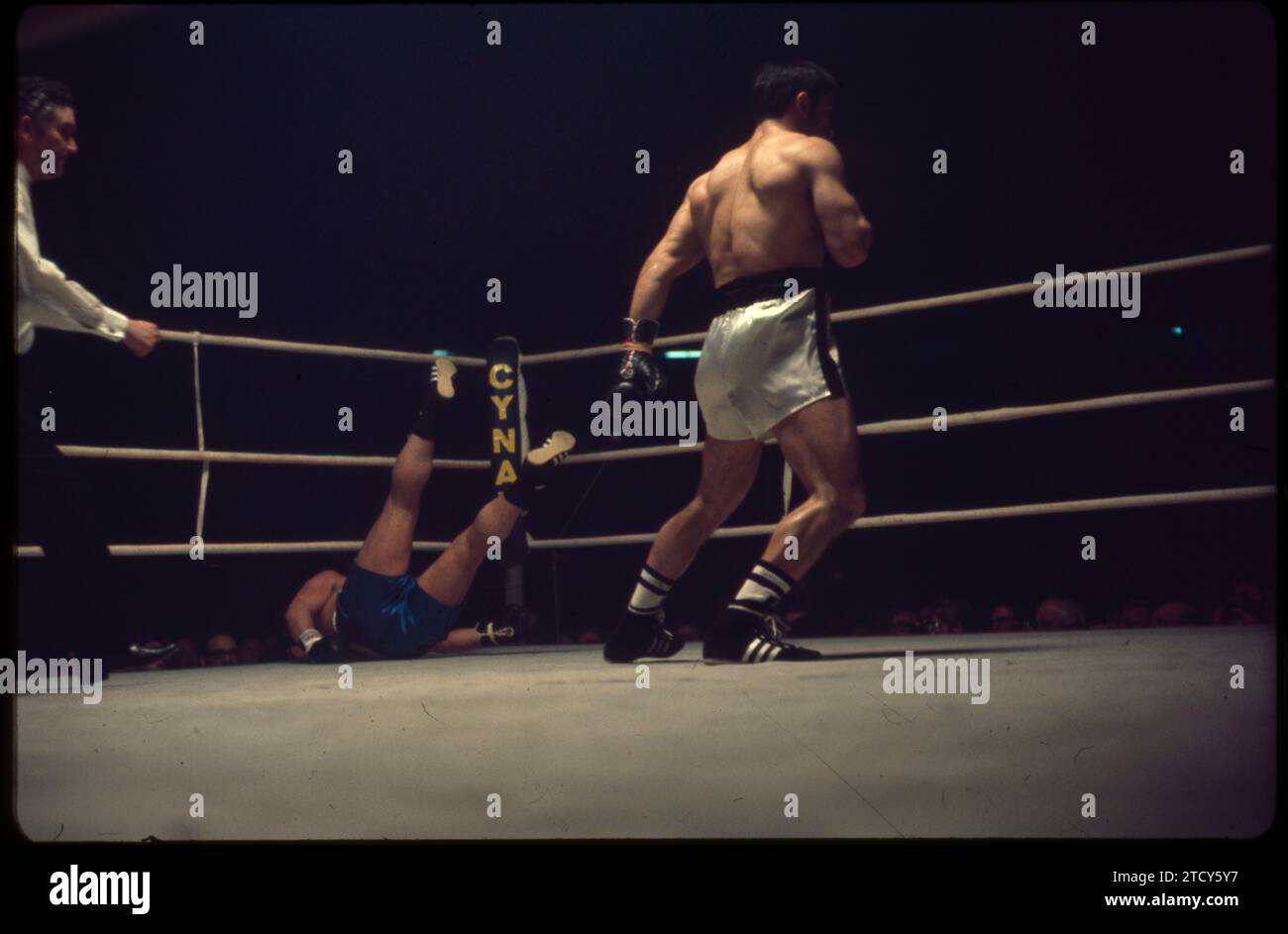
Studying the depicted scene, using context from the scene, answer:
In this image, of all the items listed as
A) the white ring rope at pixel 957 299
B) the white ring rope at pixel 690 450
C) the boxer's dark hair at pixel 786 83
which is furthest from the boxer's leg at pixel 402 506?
the boxer's dark hair at pixel 786 83

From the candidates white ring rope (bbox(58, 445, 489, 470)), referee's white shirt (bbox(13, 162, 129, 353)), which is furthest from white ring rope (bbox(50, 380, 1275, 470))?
referee's white shirt (bbox(13, 162, 129, 353))

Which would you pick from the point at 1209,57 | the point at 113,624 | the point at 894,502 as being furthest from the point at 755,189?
the point at 894,502

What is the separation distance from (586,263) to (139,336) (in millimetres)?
1602

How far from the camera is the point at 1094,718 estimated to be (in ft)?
Answer: 5.05

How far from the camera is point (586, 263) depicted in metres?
3.62

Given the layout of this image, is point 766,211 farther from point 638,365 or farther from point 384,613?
point 384,613

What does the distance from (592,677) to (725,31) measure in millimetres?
1241

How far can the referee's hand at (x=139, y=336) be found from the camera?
2.28m

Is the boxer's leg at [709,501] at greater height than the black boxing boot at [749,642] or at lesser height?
greater

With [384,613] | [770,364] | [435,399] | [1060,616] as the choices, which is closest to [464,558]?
[384,613]

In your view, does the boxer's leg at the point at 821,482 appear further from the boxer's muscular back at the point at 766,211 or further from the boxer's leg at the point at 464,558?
the boxer's leg at the point at 464,558

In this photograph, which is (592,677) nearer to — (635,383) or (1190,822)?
(635,383)

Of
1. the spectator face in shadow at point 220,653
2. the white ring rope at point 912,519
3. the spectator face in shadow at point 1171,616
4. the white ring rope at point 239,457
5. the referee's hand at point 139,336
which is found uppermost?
the referee's hand at point 139,336

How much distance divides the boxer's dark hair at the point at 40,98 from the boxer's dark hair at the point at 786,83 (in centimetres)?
131
